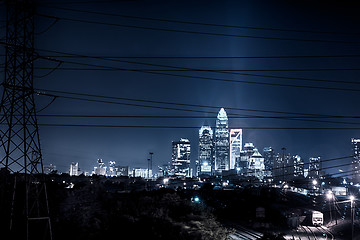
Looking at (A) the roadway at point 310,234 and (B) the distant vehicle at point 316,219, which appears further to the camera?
(B) the distant vehicle at point 316,219

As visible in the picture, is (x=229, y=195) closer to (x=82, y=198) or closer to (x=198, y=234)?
(x=82, y=198)

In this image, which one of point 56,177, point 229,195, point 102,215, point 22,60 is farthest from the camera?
point 56,177

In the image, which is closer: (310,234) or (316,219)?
(310,234)

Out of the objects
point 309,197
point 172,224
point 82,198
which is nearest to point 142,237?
point 172,224

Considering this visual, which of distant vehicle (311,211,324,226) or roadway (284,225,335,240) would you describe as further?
distant vehicle (311,211,324,226)

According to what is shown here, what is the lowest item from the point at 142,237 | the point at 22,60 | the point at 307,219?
the point at 307,219

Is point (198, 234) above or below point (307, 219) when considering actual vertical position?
above

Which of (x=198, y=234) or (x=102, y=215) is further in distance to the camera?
(x=102, y=215)

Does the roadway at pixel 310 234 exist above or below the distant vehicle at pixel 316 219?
below

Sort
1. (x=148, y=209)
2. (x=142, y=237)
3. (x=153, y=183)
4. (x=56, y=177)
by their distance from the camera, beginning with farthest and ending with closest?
(x=153, y=183) → (x=56, y=177) → (x=148, y=209) → (x=142, y=237)

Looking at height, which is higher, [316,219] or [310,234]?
[316,219]

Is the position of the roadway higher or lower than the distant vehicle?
lower
